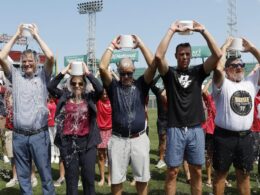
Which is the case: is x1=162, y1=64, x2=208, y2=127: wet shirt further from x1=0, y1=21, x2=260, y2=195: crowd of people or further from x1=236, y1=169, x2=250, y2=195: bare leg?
x1=236, y1=169, x2=250, y2=195: bare leg

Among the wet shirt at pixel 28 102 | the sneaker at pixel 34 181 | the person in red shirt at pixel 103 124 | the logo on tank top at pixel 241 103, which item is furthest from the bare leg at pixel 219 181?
the sneaker at pixel 34 181

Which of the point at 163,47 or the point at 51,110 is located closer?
the point at 163,47

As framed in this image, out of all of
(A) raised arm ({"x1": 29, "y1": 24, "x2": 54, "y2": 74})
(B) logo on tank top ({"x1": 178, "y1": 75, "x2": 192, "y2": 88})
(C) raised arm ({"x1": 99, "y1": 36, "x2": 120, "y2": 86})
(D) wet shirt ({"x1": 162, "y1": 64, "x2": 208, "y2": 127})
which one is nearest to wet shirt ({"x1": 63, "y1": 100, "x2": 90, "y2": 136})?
(C) raised arm ({"x1": 99, "y1": 36, "x2": 120, "y2": 86})

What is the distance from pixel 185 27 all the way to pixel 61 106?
186 cm

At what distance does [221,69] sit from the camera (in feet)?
16.3

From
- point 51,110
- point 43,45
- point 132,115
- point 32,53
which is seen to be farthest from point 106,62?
point 51,110

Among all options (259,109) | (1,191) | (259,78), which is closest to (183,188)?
(259,109)

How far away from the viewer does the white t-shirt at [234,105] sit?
5078 millimetres

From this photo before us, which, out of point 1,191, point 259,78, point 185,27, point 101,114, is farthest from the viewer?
point 101,114

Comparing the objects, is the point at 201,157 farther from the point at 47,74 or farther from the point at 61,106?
the point at 47,74

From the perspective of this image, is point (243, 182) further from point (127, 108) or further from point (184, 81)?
point (127, 108)

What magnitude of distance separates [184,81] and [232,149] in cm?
112

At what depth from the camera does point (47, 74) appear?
17.2ft

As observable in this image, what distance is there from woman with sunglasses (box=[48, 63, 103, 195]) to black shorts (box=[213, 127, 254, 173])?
1582 mm
